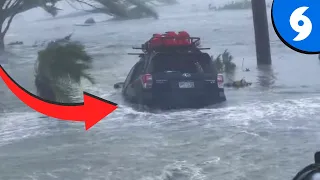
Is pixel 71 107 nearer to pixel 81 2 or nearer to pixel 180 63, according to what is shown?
pixel 180 63

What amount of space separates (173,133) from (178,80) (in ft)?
7.45

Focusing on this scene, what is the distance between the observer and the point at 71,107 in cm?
1302

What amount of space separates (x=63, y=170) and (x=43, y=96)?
477 centimetres

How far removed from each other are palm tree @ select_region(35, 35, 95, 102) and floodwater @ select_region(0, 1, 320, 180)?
1.51 feet

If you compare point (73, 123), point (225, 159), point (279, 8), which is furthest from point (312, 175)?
point (73, 123)

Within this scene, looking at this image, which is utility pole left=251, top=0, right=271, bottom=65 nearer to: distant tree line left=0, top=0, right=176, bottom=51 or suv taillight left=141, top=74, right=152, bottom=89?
distant tree line left=0, top=0, right=176, bottom=51

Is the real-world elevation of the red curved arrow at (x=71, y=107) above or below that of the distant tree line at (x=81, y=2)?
below

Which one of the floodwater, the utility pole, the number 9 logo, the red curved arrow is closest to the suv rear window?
the floodwater

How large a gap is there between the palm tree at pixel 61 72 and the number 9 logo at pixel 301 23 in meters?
7.42

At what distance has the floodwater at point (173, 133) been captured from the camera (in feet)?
31.7

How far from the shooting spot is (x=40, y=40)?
1995 centimetres

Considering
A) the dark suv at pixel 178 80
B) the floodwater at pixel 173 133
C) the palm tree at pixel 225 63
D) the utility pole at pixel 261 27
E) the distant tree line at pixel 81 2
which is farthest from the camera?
the distant tree line at pixel 81 2

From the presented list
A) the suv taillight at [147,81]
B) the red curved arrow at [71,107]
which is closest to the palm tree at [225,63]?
the suv taillight at [147,81]

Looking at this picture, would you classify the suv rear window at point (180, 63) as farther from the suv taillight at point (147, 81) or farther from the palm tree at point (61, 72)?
the palm tree at point (61, 72)
